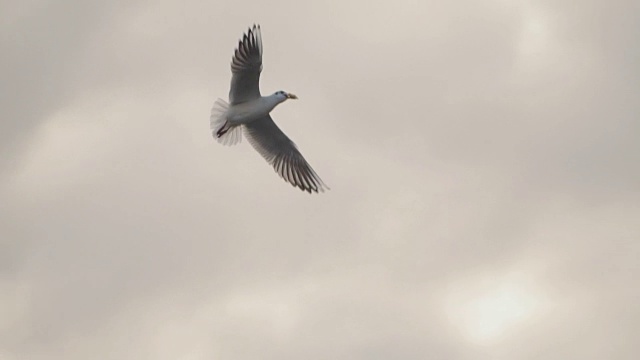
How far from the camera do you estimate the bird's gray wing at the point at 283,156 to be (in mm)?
30422

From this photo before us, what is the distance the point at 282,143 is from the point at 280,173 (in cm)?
69

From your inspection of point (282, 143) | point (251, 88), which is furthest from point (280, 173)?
point (251, 88)

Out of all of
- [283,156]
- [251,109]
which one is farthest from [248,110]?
[283,156]

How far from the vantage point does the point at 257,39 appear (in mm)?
28547

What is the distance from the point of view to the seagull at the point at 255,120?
2864 centimetres

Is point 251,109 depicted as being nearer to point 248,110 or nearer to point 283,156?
point 248,110

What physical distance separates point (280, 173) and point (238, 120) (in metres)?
1.98

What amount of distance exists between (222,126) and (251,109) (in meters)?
0.93

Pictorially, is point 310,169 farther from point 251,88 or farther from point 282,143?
point 251,88

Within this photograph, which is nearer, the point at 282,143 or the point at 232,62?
the point at 232,62

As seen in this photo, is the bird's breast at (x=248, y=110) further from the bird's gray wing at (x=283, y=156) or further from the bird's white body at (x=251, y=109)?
the bird's gray wing at (x=283, y=156)

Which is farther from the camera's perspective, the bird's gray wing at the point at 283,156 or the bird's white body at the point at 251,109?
the bird's gray wing at the point at 283,156

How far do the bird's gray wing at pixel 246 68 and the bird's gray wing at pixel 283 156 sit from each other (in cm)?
134

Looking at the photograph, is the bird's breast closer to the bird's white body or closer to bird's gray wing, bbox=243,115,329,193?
the bird's white body
